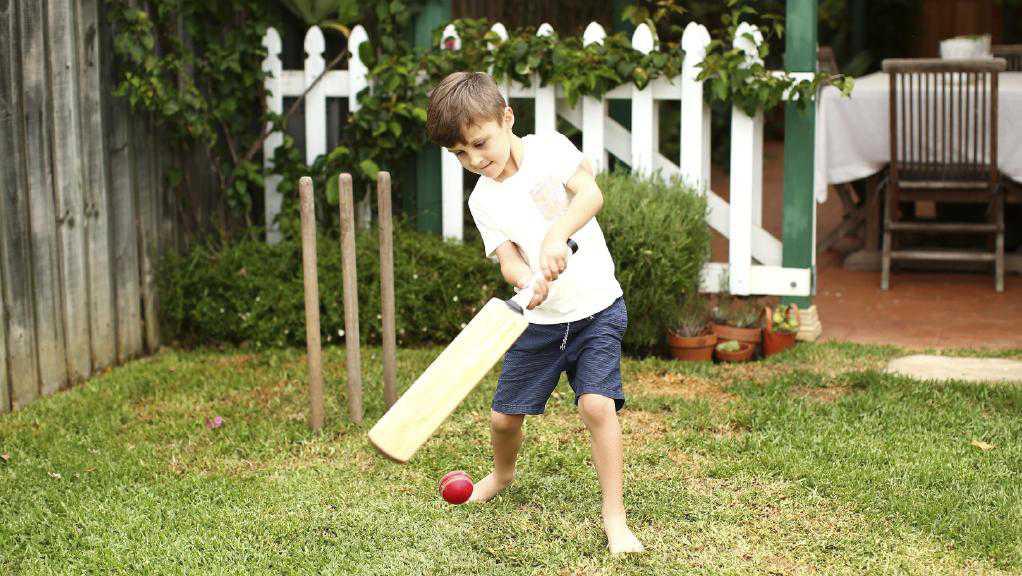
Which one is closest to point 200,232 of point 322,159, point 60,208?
point 322,159

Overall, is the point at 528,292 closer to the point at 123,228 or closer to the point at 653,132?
the point at 653,132

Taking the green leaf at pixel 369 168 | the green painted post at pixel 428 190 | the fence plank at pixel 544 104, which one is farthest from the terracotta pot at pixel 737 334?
the green leaf at pixel 369 168

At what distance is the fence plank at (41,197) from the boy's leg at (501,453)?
84.6 inches

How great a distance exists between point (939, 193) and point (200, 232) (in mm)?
4115

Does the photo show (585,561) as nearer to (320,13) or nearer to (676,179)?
(676,179)

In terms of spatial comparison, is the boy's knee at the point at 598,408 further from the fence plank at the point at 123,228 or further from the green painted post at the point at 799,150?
the fence plank at the point at 123,228

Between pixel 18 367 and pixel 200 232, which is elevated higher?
pixel 200 232

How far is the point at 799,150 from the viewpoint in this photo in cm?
547

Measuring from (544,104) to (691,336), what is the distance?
1.34 metres

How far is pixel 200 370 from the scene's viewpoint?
517cm

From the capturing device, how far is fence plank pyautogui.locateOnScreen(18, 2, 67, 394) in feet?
15.1

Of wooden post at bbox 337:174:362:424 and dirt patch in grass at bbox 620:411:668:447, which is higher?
wooden post at bbox 337:174:362:424

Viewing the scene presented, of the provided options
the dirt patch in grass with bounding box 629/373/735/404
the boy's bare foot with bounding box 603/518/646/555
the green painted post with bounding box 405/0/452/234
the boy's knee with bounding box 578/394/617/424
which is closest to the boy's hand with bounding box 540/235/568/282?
the boy's knee with bounding box 578/394/617/424

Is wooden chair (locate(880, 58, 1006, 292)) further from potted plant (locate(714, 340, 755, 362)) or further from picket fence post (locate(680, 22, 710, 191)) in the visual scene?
potted plant (locate(714, 340, 755, 362))
